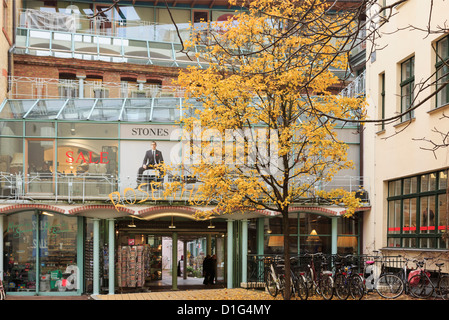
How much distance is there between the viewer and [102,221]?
966 inches

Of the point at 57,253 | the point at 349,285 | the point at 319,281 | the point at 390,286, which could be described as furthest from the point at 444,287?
the point at 57,253

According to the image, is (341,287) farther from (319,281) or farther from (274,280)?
(274,280)

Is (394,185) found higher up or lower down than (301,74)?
lower down

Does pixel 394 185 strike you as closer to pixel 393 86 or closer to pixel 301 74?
pixel 393 86

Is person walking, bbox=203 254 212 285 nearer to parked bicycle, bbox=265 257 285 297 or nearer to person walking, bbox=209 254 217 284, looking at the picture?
person walking, bbox=209 254 217 284

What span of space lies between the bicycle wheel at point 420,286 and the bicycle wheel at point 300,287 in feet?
9.13

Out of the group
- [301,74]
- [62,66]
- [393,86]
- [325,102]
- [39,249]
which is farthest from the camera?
[62,66]

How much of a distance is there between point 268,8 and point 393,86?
595cm

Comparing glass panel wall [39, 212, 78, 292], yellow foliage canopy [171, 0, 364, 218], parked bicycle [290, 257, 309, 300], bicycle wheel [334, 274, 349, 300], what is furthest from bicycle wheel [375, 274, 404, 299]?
glass panel wall [39, 212, 78, 292]

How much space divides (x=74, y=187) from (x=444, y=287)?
13653 millimetres

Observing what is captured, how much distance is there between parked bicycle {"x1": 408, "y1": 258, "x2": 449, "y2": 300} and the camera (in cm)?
1520

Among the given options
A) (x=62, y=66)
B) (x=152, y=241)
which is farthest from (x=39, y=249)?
(x=62, y=66)

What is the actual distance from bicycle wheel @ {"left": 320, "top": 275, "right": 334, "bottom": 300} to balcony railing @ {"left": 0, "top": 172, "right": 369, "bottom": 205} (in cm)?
623

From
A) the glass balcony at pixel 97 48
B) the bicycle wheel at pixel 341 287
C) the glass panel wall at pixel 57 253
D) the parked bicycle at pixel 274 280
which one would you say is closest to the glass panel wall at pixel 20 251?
the glass panel wall at pixel 57 253
